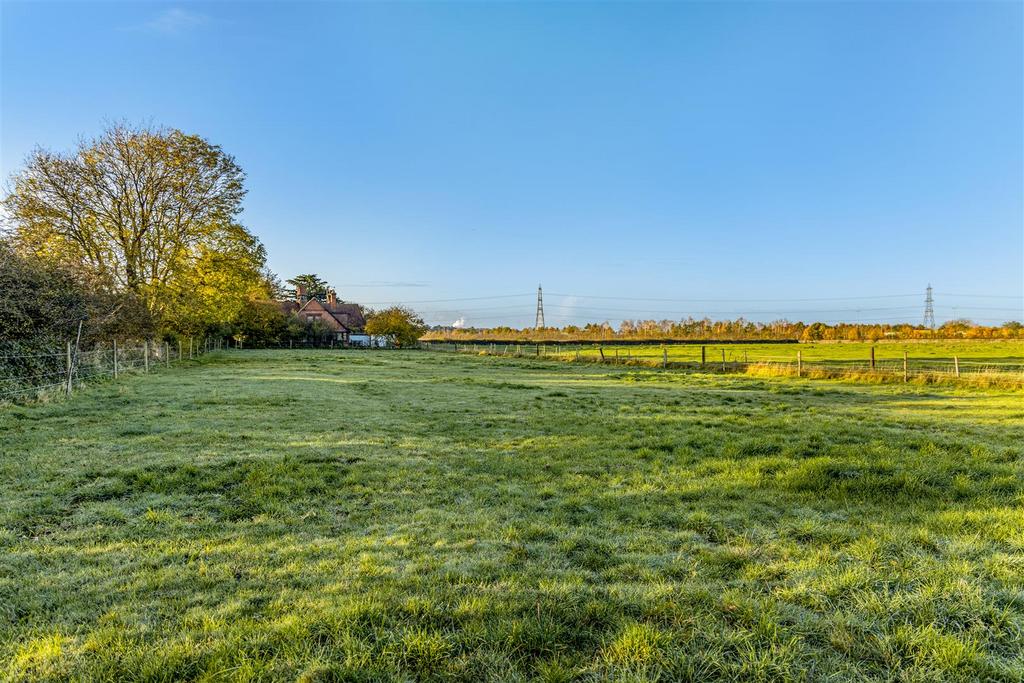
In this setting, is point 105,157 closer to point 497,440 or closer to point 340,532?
point 497,440

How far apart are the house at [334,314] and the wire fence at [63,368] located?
46641mm

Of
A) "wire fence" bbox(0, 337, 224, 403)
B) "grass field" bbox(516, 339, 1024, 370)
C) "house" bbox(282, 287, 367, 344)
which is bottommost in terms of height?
"grass field" bbox(516, 339, 1024, 370)

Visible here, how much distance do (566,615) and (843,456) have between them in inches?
233

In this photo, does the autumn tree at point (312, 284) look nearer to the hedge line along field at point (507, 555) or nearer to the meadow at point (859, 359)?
the meadow at point (859, 359)

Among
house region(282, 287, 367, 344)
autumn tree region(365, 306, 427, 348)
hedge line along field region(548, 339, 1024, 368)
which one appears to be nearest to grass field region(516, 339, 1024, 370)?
hedge line along field region(548, 339, 1024, 368)

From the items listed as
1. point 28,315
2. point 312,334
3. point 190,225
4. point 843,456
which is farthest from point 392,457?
point 312,334

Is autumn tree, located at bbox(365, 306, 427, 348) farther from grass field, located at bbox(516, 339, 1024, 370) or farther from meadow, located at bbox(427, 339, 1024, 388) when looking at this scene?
grass field, located at bbox(516, 339, 1024, 370)

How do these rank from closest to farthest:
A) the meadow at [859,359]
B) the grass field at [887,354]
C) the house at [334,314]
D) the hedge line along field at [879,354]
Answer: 1. the meadow at [859,359]
2. the grass field at [887,354]
3. the hedge line along field at [879,354]
4. the house at [334,314]

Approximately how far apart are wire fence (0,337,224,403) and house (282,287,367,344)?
4664cm

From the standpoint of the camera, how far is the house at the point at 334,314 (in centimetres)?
6825

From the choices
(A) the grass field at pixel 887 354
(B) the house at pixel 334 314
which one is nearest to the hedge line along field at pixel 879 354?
(A) the grass field at pixel 887 354

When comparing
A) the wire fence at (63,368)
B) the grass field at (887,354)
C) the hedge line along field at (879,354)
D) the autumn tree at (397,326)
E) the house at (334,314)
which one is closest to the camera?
the wire fence at (63,368)

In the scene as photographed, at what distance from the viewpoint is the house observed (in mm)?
68250

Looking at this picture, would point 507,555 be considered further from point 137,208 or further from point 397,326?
point 397,326
